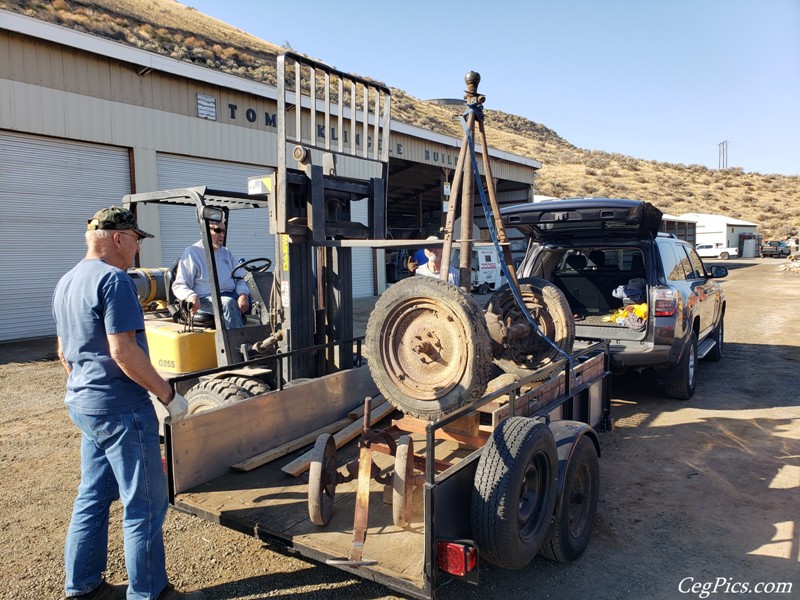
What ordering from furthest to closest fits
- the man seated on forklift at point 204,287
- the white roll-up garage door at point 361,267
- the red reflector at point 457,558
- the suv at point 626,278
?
the white roll-up garage door at point 361,267
the suv at point 626,278
the man seated on forklift at point 204,287
the red reflector at point 457,558

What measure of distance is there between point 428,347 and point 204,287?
2.47m

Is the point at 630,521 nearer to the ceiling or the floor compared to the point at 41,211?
nearer to the floor

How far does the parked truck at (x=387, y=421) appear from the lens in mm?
2904

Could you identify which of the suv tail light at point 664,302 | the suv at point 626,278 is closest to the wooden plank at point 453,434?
the suv at point 626,278

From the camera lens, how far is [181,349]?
4.82 meters

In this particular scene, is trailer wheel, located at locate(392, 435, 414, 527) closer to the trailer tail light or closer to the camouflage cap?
the trailer tail light

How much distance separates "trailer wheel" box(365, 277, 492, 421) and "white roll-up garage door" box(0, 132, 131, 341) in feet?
34.0

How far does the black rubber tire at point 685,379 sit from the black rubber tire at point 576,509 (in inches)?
136

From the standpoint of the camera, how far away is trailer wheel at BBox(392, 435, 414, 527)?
3035mm

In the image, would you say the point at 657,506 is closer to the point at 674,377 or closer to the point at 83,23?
the point at 674,377

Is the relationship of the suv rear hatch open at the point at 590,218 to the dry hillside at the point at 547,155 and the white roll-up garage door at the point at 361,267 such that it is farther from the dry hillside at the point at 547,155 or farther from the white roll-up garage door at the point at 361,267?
the dry hillside at the point at 547,155

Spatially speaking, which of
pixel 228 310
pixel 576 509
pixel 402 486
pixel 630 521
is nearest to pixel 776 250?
pixel 630 521

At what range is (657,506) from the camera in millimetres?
4266

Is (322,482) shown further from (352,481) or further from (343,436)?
(343,436)
